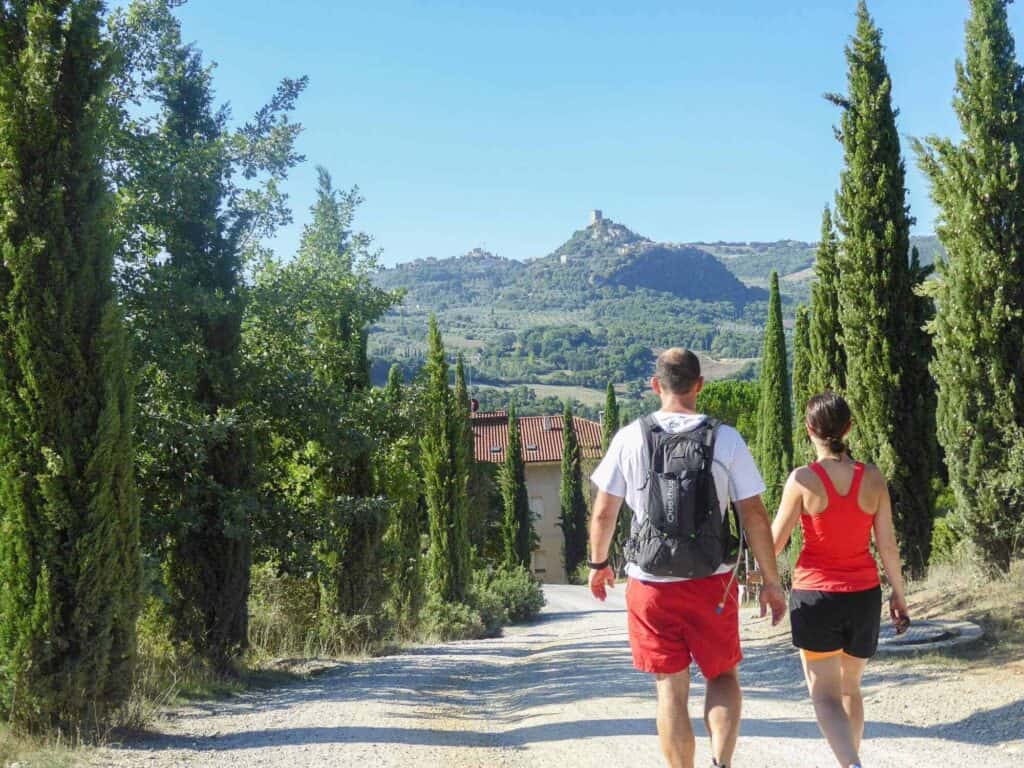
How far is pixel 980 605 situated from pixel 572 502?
47572mm

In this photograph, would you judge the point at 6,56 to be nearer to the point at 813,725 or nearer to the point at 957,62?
the point at 813,725

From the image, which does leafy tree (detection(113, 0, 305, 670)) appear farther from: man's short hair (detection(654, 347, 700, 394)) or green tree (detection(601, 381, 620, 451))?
green tree (detection(601, 381, 620, 451))

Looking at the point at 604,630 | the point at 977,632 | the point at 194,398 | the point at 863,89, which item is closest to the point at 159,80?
the point at 194,398

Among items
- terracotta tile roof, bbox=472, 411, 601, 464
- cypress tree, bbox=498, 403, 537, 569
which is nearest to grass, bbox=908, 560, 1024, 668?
cypress tree, bbox=498, 403, 537, 569

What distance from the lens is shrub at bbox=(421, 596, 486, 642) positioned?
2298 cm

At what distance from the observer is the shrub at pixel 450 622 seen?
2298 cm

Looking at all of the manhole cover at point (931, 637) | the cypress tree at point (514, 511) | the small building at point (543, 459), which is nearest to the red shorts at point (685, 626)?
the manhole cover at point (931, 637)

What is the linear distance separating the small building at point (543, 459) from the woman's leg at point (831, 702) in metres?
55.3

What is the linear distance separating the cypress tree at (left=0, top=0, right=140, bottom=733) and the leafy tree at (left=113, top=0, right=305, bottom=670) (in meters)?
3.45

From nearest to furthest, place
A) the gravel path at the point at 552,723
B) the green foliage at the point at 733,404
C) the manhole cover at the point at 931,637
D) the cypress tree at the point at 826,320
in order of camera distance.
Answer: the gravel path at the point at 552,723
the manhole cover at the point at 931,637
the cypress tree at the point at 826,320
the green foliage at the point at 733,404

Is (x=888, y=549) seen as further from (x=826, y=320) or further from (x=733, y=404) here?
(x=733, y=404)

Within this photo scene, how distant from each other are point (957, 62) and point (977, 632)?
7.18m

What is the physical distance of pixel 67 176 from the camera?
8227 mm

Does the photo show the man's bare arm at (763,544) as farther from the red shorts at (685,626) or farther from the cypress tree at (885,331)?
the cypress tree at (885,331)
